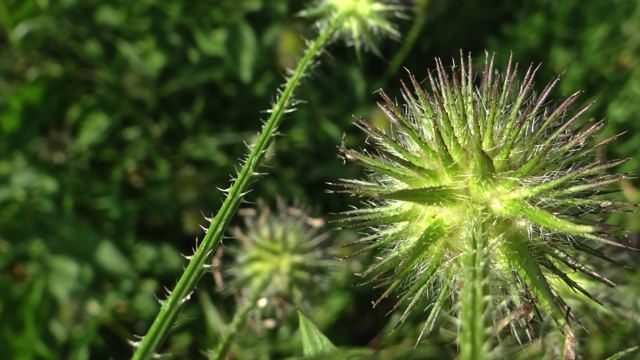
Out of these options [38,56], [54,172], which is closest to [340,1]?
[54,172]

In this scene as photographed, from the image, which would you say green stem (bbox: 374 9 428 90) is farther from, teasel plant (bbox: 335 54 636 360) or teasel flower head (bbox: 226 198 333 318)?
teasel plant (bbox: 335 54 636 360)

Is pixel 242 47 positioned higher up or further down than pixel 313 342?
higher up

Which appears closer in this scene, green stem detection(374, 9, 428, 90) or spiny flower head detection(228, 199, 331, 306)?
spiny flower head detection(228, 199, 331, 306)

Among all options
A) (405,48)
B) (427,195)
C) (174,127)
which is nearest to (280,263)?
(427,195)

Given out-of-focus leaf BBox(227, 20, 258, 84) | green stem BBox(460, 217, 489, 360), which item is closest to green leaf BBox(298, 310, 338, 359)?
green stem BBox(460, 217, 489, 360)

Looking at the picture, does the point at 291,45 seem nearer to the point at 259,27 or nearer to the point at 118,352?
the point at 259,27

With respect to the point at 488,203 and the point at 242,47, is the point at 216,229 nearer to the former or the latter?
the point at 488,203

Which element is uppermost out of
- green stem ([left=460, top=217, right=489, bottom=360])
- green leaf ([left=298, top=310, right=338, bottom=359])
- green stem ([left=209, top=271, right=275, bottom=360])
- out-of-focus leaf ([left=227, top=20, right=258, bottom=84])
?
out-of-focus leaf ([left=227, top=20, right=258, bottom=84])

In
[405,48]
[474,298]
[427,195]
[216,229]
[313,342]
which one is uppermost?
[405,48]
